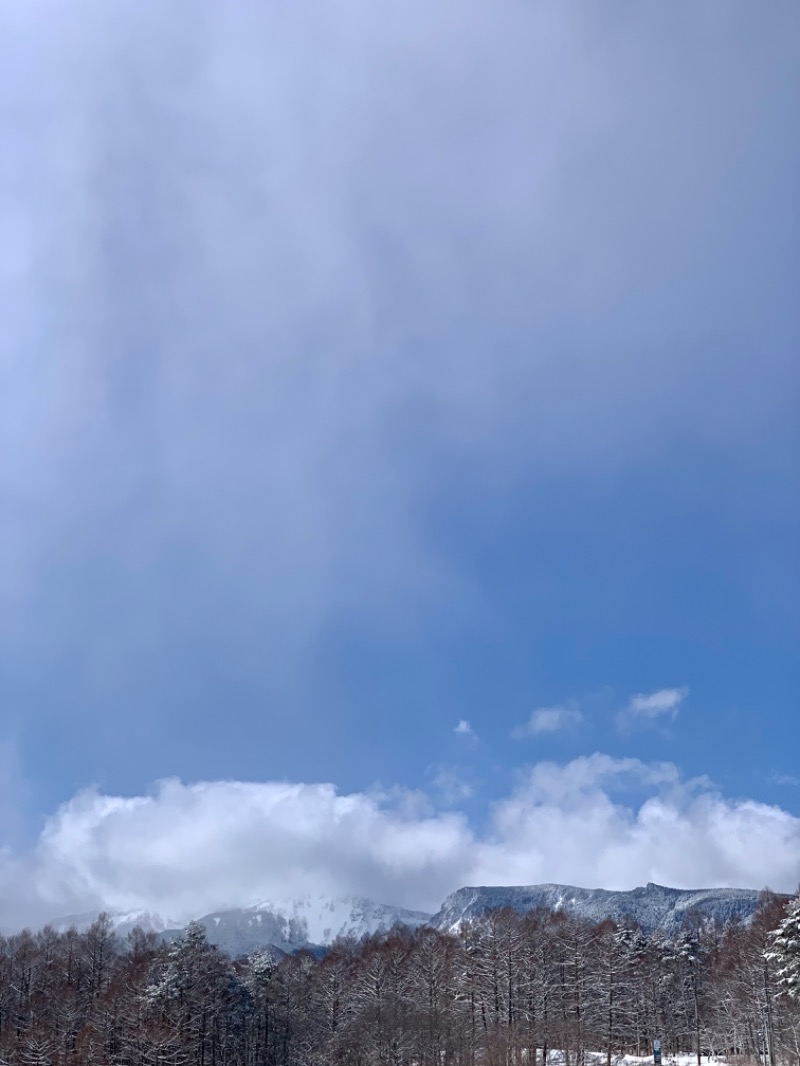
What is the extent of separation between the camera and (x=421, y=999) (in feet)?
264

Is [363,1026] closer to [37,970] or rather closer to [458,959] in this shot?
[458,959]

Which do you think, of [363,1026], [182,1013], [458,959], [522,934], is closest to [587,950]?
[522,934]

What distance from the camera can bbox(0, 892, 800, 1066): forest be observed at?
6956cm

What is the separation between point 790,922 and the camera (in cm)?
5694

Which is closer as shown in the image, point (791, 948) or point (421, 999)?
point (791, 948)

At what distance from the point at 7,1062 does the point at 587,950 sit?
55668 millimetres

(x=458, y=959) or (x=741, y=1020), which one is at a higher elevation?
(x=458, y=959)

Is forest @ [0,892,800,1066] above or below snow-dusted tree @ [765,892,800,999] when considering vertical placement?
below

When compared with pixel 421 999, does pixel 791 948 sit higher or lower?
higher

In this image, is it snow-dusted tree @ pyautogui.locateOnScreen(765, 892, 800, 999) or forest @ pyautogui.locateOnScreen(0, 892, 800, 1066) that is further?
forest @ pyautogui.locateOnScreen(0, 892, 800, 1066)

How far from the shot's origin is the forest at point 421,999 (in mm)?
69562

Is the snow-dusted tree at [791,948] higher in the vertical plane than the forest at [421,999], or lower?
higher

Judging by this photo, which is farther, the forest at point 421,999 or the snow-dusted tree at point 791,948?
the forest at point 421,999

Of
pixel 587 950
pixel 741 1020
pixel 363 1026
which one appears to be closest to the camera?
pixel 363 1026
